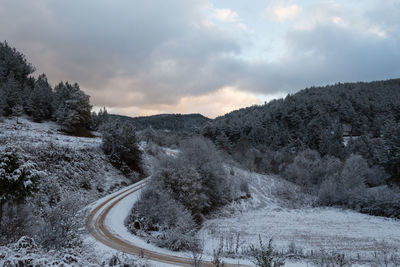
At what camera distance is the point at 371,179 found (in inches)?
1847

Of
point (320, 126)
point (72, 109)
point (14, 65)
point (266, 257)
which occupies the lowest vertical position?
point (266, 257)

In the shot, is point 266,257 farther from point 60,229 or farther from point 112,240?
point 112,240

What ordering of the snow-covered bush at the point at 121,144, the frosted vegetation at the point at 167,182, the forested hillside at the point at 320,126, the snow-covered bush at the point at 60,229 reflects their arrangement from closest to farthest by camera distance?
the snow-covered bush at the point at 60,229 → the frosted vegetation at the point at 167,182 → the snow-covered bush at the point at 121,144 → the forested hillside at the point at 320,126

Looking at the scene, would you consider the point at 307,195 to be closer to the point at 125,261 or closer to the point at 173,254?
the point at 173,254

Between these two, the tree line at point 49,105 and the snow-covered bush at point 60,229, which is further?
the tree line at point 49,105

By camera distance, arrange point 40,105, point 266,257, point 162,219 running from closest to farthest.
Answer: point 266,257 → point 162,219 → point 40,105

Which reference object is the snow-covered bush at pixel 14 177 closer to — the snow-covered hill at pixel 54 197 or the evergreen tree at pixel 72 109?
the snow-covered hill at pixel 54 197

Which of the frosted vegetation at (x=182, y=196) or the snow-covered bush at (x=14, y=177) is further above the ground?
the snow-covered bush at (x=14, y=177)

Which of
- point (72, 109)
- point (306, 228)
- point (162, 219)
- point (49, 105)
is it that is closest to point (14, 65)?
point (49, 105)

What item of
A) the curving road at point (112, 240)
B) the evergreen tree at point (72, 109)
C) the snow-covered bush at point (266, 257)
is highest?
the evergreen tree at point (72, 109)

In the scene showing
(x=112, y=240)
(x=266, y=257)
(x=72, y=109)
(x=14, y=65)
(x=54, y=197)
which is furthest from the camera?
(x=14, y=65)

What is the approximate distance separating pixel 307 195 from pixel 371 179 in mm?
13687

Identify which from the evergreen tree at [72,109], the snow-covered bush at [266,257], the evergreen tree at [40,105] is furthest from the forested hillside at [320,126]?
the snow-covered bush at [266,257]

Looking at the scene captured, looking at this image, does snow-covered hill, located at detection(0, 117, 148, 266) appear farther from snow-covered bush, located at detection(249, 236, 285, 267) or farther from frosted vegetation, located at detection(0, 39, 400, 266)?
snow-covered bush, located at detection(249, 236, 285, 267)
